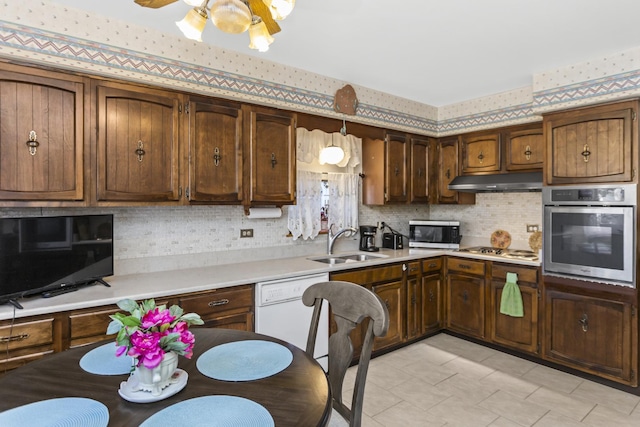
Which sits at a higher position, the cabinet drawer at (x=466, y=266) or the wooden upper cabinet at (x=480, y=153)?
the wooden upper cabinet at (x=480, y=153)

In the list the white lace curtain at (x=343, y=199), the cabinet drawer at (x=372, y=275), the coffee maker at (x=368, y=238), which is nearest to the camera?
the cabinet drawer at (x=372, y=275)

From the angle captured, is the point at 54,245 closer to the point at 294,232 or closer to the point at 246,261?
the point at 246,261

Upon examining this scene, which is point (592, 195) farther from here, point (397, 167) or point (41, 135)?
point (41, 135)

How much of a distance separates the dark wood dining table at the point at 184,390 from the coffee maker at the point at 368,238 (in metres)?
2.65

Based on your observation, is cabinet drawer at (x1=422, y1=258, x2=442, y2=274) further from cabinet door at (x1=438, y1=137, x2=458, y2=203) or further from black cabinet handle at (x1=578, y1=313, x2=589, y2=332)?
black cabinet handle at (x1=578, y1=313, x2=589, y2=332)

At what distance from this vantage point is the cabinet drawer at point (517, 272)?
326 cm

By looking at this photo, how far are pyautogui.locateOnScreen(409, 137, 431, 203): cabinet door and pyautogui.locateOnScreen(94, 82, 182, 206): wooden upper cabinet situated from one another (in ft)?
8.52

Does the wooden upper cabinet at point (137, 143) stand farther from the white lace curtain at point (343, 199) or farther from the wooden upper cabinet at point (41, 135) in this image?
the white lace curtain at point (343, 199)

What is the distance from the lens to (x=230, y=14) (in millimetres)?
1296

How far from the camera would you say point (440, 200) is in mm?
4363

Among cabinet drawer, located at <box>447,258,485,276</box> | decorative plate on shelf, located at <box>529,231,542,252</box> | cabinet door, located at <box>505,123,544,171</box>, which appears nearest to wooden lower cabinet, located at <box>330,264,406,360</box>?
cabinet drawer, located at <box>447,258,485,276</box>

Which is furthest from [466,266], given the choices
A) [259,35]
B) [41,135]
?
[41,135]

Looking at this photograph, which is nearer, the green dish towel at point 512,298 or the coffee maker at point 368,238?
the green dish towel at point 512,298

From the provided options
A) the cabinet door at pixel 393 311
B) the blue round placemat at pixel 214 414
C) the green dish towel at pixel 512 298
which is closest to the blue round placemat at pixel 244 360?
the blue round placemat at pixel 214 414
